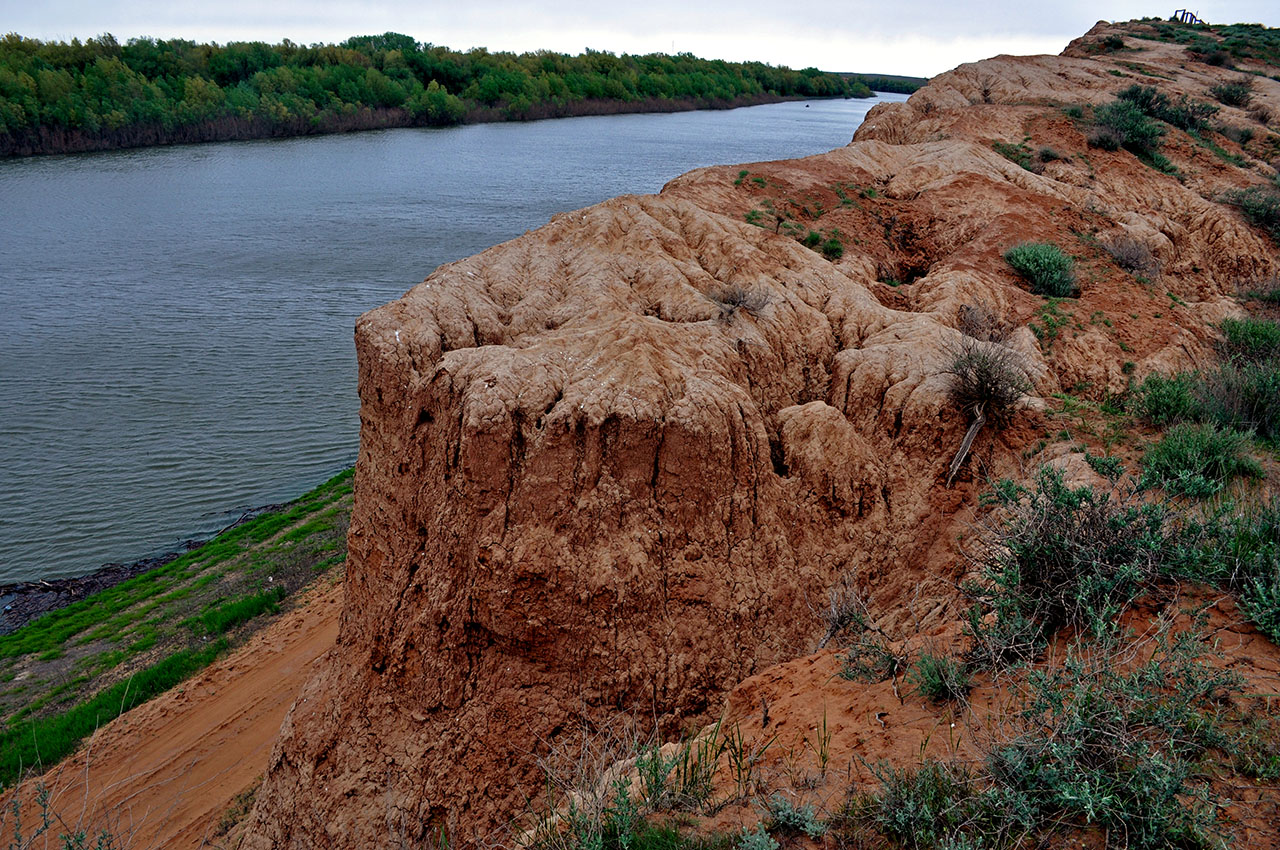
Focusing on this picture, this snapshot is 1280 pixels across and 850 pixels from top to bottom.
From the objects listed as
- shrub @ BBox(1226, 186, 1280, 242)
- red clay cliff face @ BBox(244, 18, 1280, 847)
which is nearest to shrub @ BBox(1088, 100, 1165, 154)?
shrub @ BBox(1226, 186, 1280, 242)

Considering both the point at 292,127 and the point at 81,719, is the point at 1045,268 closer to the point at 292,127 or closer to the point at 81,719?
the point at 81,719

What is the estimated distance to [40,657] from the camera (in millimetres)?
14680

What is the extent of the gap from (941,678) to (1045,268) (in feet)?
35.1

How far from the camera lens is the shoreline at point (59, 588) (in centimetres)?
1619

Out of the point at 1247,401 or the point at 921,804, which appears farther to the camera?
the point at 1247,401

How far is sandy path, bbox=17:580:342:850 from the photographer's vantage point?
Answer: 34.5ft

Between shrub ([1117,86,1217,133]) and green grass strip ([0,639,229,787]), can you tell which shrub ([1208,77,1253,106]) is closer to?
shrub ([1117,86,1217,133])

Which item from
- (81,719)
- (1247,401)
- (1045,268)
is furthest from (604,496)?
(81,719)

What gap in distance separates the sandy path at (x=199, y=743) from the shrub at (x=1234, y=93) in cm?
3643

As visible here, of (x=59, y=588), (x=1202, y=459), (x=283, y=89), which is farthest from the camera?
(x=283, y=89)

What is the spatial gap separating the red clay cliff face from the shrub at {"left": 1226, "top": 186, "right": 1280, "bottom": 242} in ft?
34.2

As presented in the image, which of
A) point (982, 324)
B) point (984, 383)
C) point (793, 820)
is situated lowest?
point (793, 820)

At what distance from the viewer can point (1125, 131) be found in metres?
21.5

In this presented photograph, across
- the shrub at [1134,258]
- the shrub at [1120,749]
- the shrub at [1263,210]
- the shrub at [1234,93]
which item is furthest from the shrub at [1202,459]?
the shrub at [1234,93]
